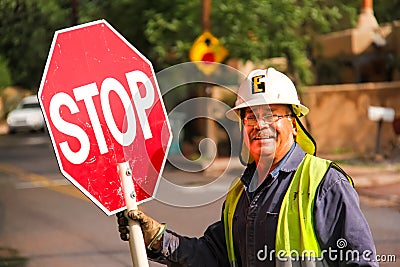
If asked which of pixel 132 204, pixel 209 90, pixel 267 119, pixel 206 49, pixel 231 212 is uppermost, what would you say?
pixel 267 119

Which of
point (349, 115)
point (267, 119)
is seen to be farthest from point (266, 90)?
point (349, 115)

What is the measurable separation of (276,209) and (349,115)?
16.4 meters

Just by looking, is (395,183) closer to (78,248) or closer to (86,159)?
(78,248)

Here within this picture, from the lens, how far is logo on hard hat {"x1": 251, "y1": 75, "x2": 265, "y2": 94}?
266cm

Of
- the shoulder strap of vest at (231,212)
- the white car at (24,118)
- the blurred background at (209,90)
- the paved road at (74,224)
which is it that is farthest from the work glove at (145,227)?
the white car at (24,118)

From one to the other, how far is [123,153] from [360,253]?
0.82 metres

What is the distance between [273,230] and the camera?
2582mm

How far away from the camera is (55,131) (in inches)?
87.0

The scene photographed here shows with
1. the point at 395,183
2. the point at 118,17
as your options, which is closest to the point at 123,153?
the point at 395,183

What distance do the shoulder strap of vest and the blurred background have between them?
5993mm

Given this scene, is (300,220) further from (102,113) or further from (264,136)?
(102,113)

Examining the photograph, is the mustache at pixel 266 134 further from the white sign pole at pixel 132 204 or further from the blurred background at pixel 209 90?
the blurred background at pixel 209 90

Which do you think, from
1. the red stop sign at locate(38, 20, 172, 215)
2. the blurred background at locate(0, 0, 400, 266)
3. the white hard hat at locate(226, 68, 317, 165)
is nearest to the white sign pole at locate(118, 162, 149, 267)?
the red stop sign at locate(38, 20, 172, 215)

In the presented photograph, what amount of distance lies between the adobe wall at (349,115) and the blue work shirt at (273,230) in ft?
51.7
